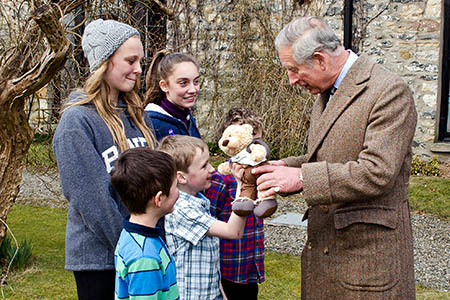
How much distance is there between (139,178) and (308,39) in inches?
37.0

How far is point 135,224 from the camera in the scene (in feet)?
7.31

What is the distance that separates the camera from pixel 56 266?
5094mm

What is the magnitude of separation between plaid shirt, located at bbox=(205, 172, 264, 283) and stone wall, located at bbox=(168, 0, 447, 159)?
6.03 m

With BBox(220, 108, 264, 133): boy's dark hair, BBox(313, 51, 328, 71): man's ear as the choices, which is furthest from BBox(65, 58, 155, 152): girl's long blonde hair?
BBox(313, 51, 328, 71): man's ear

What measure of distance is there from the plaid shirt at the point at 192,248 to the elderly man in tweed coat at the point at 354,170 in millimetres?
415

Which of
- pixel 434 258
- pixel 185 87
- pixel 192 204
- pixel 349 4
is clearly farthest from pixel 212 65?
pixel 192 204

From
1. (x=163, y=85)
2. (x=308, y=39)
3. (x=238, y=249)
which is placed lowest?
(x=238, y=249)

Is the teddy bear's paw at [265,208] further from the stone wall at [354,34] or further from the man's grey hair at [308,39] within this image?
the stone wall at [354,34]

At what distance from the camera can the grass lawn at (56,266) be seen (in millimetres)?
4480

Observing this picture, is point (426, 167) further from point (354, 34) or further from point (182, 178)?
point (182, 178)

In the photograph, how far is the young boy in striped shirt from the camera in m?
2.12

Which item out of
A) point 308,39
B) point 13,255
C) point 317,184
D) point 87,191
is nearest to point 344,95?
point 308,39

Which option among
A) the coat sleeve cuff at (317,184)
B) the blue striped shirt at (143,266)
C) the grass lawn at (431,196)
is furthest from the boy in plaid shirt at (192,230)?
the grass lawn at (431,196)

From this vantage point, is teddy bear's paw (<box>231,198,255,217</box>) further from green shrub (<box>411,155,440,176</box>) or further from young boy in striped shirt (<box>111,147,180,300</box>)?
green shrub (<box>411,155,440,176</box>)
